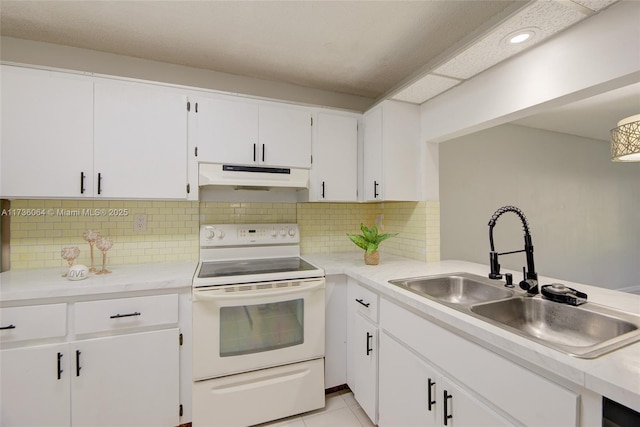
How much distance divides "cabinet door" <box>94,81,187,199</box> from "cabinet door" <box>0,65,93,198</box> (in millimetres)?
73

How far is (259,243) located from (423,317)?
143 centimetres

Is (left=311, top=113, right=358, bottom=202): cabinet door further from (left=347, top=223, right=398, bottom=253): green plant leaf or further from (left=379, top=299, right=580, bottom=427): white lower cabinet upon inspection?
(left=379, top=299, right=580, bottom=427): white lower cabinet

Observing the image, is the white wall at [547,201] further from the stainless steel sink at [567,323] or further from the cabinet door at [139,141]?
the cabinet door at [139,141]

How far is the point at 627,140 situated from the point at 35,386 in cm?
394

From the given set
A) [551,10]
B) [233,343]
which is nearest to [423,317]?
[233,343]

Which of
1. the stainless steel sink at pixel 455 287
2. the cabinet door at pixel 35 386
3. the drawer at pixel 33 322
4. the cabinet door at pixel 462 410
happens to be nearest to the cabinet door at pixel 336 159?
the stainless steel sink at pixel 455 287

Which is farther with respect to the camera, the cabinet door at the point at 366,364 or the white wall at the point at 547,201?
the white wall at the point at 547,201

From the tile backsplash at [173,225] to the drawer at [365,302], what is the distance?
2.26 feet

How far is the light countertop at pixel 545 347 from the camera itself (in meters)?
0.68

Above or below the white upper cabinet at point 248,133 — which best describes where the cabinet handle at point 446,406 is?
below

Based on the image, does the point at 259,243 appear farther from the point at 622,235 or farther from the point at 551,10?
the point at 622,235

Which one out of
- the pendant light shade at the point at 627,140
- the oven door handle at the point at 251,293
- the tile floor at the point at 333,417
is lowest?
the tile floor at the point at 333,417

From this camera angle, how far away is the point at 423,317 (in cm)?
131

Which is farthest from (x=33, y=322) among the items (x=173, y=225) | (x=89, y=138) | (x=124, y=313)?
(x=89, y=138)
